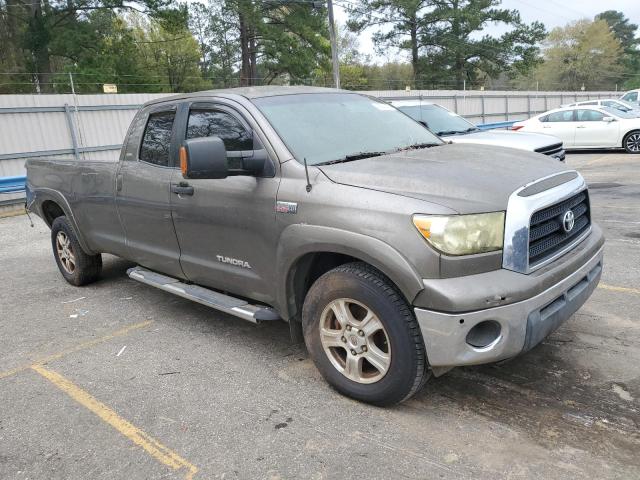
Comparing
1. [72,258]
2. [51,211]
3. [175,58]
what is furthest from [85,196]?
[175,58]

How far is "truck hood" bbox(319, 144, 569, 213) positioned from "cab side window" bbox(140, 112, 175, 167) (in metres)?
1.68

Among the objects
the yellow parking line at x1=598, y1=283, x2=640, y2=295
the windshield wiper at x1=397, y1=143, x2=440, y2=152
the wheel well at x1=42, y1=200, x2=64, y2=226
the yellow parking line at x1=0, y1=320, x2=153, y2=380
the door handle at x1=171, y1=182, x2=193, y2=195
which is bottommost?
the yellow parking line at x1=598, y1=283, x2=640, y2=295

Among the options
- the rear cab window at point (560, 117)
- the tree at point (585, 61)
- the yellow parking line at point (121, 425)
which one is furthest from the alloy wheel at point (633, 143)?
the tree at point (585, 61)

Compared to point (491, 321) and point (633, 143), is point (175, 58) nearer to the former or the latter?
point (633, 143)

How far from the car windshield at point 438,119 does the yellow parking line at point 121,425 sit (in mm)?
7161

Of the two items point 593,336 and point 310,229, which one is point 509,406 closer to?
point 593,336

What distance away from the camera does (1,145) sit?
42.8 feet

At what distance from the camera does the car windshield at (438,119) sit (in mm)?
9352

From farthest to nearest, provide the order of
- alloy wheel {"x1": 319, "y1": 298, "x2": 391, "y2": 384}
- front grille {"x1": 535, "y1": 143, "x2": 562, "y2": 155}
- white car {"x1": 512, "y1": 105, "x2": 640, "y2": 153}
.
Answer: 1. white car {"x1": 512, "y1": 105, "x2": 640, "y2": 153}
2. front grille {"x1": 535, "y1": 143, "x2": 562, "y2": 155}
3. alloy wheel {"x1": 319, "y1": 298, "x2": 391, "y2": 384}

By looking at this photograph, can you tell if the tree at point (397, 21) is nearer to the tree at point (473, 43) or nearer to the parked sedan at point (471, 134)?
the tree at point (473, 43)

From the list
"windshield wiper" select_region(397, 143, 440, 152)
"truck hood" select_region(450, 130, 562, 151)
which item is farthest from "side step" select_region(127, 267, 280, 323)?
"truck hood" select_region(450, 130, 562, 151)

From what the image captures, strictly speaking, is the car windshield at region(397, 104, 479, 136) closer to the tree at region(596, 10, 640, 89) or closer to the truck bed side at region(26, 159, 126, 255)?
the truck bed side at region(26, 159, 126, 255)

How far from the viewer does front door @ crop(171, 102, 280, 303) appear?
11.5 ft

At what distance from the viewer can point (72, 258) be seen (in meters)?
5.84
